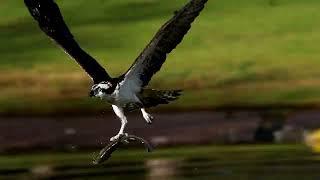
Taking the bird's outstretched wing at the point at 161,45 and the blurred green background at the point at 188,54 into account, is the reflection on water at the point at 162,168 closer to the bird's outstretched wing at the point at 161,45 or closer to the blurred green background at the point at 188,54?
A: the blurred green background at the point at 188,54

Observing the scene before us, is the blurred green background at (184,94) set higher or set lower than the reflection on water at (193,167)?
higher

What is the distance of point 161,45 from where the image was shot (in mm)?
15594

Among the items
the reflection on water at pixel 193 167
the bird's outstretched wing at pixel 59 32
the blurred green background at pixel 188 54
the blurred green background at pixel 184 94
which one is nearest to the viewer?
the bird's outstretched wing at pixel 59 32

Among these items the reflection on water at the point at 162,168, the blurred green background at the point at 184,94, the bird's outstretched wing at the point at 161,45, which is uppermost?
the blurred green background at the point at 184,94

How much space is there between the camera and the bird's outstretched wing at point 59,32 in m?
15.7

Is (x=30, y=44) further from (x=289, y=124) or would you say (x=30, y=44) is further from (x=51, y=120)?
(x=289, y=124)

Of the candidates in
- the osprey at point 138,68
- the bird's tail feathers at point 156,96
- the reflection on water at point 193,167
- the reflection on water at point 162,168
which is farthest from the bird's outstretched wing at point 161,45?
the reflection on water at point 162,168

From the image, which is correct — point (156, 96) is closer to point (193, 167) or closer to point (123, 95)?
point (123, 95)

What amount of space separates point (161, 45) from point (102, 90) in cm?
98

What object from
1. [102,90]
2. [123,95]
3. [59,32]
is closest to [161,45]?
[123,95]

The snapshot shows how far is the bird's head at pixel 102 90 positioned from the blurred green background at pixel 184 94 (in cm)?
1058

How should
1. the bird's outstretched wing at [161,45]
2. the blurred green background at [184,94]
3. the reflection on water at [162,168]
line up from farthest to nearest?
the blurred green background at [184,94], the reflection on water at [162,168], the bird's outstretched wing at [161,45]

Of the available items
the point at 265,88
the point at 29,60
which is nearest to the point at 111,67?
the point at 29,60

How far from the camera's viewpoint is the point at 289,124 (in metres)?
34.2
